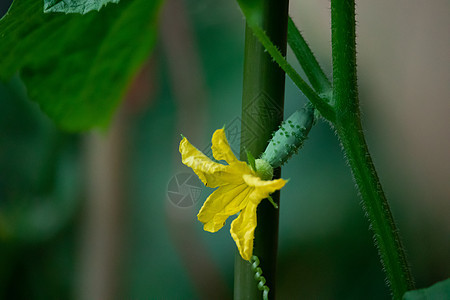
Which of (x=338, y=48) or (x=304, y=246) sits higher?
(x=338, y=48)

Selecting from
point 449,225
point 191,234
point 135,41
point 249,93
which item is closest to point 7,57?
point 135,41

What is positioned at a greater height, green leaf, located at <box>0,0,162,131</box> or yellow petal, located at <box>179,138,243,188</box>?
green leaf, located at <box>0,0,162,131</box>

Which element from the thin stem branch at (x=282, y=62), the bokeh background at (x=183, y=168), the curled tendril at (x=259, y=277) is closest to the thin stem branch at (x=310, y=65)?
the thin stem branch at (x=282, y=62)

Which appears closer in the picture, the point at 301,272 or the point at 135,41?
the point at 135,41

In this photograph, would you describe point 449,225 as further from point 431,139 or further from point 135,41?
point 135,41

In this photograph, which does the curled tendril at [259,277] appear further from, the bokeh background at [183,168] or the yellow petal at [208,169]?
the bokeh background at [183,168]

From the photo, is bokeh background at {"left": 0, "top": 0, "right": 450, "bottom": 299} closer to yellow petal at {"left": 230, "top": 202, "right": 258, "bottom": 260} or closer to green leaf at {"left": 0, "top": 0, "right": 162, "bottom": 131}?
green leaf at {"left": 0, "top": 0, "right": 162, "bottom": 131}

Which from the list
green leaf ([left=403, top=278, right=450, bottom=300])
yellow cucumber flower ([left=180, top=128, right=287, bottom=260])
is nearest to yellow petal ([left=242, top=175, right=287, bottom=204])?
yellow cucumber flower ([left=180, top=128, right=287, bottom=260])
